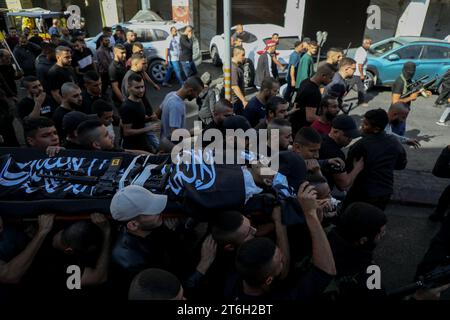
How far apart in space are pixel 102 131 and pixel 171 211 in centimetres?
124

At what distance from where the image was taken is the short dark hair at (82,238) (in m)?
1.98

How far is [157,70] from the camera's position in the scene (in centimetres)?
977

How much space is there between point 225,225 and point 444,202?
11.0 ft

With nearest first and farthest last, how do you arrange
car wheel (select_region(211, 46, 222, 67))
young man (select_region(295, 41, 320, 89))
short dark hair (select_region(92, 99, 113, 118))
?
short dark hair (select_region(92, 99, 113, 118)) → young man (select_region(295, 41, 320, 89)) → car wheel (select_region(211, 46, 222, 67))

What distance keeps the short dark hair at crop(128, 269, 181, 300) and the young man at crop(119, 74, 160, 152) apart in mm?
2474

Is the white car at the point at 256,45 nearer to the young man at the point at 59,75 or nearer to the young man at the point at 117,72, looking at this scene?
the young man at the point at 117,72

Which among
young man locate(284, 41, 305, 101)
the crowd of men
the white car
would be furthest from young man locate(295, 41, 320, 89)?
the crowd of men

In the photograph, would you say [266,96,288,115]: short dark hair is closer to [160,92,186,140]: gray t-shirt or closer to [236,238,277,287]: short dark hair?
[160,92,186,140]: gray t-shirt

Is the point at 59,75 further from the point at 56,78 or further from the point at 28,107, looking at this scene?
the point at 28,107

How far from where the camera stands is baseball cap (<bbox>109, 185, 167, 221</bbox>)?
1948 millimetres

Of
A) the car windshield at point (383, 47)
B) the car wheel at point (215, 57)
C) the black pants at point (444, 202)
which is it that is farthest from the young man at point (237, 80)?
the car wheel at point (215, 57)

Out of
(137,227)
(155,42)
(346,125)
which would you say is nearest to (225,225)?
(137,227)

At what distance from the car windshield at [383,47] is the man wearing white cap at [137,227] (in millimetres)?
9340
